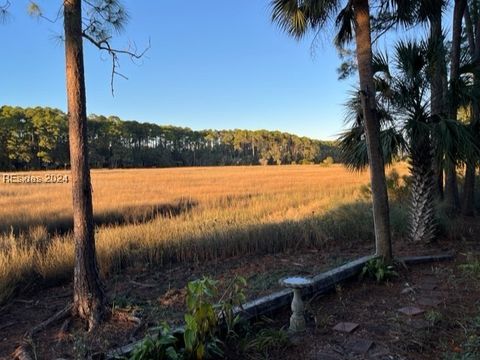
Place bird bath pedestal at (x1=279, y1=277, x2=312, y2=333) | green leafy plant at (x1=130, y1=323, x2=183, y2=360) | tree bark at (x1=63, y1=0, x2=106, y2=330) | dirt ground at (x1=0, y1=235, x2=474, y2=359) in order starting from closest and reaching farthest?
green leafy plant at (x1=130, y1=323, x2=183, y2=360) < dirt ground at (x1=0, y1=235, x2=474, y2=359) < bird bath pedestal at (x1=279, y1=277, x2=312, y2=333) < tree bark at (x1=63, y1=0, x2=106, y2=330)

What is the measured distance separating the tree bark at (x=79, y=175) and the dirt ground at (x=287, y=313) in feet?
0.91

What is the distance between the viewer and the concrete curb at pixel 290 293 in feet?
10.2

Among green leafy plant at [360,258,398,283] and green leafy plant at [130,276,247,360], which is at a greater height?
green leafy plant at [130,276,247,360]

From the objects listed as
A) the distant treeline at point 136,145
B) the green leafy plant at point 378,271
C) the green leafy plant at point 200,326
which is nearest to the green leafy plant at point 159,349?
the green leafy plant at point 200,326

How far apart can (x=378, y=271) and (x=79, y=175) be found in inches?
151

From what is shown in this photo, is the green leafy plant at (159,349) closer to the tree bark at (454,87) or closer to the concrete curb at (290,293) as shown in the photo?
the concrete curb at (290,293)

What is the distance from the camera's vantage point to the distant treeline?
2293 inches

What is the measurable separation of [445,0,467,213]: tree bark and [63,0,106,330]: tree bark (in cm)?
573

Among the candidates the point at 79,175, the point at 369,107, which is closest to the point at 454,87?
the point at 369,107

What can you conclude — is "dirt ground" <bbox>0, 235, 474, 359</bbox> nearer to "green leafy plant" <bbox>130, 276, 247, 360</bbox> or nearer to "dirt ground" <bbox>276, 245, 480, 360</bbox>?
"dirt ground" <bbox>276, 245, 480, 360</bbox>

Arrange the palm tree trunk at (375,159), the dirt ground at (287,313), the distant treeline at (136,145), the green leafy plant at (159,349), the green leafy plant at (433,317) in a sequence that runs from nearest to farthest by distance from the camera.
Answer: the green leafy plant at (159,349)
the dirt ground at (287,313)
the green leafy plant at (433,317)
the palm tree trunk at (375,159)
the distant treeline at (136,145)

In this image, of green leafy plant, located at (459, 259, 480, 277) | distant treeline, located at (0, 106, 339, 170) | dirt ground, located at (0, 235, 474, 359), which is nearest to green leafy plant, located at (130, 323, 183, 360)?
dirt ground, located at (0, 235, 474, 359)

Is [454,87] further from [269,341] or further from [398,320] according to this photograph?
[269,341]

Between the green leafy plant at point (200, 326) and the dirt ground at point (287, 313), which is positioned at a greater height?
the green leafy plant at point (200, 326)
